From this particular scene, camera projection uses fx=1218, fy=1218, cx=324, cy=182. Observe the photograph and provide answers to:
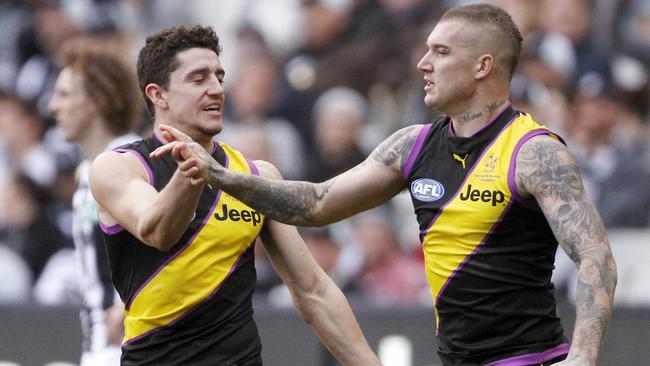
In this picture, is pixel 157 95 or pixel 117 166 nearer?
pixel 117 166

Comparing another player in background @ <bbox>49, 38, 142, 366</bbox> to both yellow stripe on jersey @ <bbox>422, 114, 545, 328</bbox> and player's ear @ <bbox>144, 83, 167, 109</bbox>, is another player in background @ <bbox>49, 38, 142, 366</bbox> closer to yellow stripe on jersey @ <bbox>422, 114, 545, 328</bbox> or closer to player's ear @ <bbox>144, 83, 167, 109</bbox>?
player's ear @ <bbox>144, 83, 167, 109</bbox>

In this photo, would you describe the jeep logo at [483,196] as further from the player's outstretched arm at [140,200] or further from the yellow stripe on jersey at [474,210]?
the player's outstretched arm at [140,200]

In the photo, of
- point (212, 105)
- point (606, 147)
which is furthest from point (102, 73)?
point (606, 147)

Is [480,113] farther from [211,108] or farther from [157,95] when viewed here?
[157,95]

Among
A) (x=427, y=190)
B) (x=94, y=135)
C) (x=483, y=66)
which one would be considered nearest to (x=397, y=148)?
(x=427, y=190)

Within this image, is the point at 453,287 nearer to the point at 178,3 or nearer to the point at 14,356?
the point at 14,356

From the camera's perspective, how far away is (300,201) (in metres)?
5.33

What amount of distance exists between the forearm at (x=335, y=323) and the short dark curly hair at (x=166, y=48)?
1.22 meters

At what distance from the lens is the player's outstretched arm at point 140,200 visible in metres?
4.86

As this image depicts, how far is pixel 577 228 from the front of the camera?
15.9ft

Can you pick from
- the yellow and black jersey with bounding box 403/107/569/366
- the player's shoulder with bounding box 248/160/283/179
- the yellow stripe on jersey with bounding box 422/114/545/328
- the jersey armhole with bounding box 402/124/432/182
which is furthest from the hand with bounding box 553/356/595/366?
the player's shoulder with bounding box 248/160/283/179

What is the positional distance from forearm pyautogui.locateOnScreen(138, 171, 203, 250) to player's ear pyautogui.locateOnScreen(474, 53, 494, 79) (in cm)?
133

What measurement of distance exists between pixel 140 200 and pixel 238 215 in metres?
0.53

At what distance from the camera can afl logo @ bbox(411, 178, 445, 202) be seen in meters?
5.18
